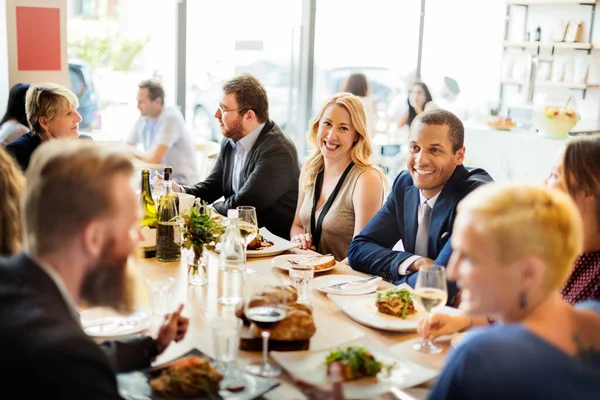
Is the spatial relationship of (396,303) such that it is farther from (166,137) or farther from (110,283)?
(166,137)

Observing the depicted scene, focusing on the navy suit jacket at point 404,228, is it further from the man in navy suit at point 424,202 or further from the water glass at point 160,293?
the water glass at point 160,293

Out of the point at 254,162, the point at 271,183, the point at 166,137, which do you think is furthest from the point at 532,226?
the point at 166,137

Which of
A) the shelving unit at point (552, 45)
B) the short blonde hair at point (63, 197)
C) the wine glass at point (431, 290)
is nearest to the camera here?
the short blonde hair at point (63, 197)

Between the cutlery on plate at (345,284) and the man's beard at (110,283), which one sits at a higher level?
the man's beard at (110,283)

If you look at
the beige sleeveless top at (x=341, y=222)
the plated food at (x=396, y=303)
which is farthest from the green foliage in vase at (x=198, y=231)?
the beige sleeveless top at (x=341, y=222)

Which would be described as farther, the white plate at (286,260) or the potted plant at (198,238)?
the white plate at (286,260)

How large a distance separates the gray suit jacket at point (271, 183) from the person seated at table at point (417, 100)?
322 cm

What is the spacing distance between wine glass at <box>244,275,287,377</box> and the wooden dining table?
45 millimetres

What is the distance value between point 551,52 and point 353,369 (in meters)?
6.27

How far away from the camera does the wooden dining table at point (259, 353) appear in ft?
5.52

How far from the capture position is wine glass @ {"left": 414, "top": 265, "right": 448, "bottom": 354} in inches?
71.1

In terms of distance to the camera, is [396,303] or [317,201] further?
[317,201]

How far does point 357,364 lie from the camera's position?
1.55 metres

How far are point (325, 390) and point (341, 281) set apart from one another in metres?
1.01
